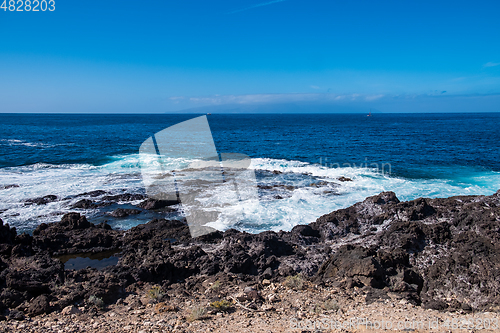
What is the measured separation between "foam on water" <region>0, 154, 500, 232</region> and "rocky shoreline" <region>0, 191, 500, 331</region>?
2.69 m

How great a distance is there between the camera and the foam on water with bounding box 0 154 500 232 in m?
13.3

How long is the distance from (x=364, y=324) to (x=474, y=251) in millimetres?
3808

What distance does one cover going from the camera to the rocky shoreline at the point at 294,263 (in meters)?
6.14

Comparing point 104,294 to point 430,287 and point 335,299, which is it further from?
point 430,287

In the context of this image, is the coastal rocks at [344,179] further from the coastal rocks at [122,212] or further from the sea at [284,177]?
the coastal rocks at [122,212]

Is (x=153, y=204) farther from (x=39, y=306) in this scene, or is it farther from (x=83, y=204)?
(x=39, y=306)

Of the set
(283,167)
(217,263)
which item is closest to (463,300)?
(217,263)

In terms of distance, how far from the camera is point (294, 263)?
8.05 metres

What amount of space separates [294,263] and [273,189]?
10.2 meters

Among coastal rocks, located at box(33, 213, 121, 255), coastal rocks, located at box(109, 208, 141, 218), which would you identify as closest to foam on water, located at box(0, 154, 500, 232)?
coastal rocks, located at box(109, 208, 141, 218)

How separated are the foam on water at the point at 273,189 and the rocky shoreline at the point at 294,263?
8.82 feet

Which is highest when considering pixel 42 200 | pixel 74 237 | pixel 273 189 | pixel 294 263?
pixel 42 200

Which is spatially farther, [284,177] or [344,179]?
[284,177]

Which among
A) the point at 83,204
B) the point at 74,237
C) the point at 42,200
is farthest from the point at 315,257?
the point at 42,200
